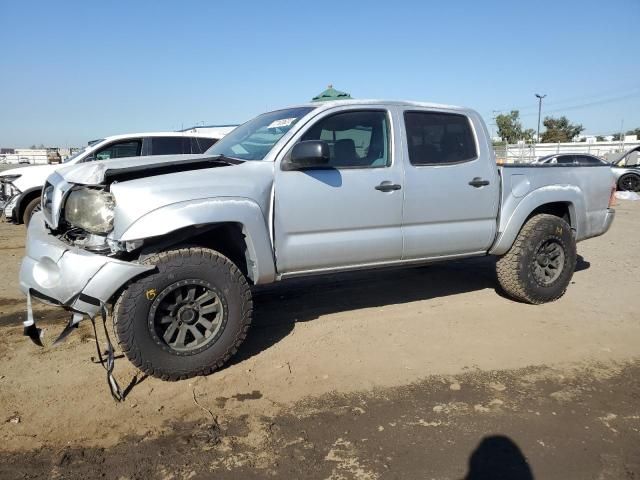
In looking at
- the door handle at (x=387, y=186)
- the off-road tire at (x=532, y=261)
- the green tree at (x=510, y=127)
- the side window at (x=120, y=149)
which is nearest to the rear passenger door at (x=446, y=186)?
the door handle at (x=387, y=186)

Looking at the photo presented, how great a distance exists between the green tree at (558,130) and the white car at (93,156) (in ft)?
211

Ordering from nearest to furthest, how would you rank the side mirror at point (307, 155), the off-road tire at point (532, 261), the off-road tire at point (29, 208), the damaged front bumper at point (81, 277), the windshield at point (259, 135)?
1. the damaged front bumper at point (81, 277)
2. the side mirror at point (307, 155)
3. the windshield at point (259, 135)
4. the off-road tire at point (532, 261)
5. the off-road tire at point (29, 208)

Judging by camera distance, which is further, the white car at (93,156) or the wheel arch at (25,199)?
the wheel arch at (25,199)

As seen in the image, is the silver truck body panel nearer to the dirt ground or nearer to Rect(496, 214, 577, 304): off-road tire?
Rect(496, 214, 577, 304): off-road tire

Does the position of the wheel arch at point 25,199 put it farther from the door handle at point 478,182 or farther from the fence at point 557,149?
the fence at point 557,149

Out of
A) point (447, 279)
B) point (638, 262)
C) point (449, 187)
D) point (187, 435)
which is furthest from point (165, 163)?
point (638, 262)

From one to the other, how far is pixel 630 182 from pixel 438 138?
16357 mm

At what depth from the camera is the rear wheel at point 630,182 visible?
17.5 m

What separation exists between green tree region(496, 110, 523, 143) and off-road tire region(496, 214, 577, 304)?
60.5 m

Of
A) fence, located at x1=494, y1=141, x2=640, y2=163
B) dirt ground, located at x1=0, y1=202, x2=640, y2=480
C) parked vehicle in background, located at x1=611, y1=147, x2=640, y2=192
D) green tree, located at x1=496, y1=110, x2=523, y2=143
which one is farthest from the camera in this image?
green tree, located at x1=496, y1=110, x2=523, y2=143

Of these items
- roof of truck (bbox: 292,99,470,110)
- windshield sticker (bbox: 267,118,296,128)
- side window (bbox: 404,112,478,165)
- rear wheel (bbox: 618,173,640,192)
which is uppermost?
roof of truck (bbox: 292,99,470,110)

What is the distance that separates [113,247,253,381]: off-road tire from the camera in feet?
10.6

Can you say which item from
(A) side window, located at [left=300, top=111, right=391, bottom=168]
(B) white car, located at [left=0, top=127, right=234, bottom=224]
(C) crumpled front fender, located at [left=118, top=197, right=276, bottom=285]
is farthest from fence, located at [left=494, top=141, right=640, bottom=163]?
(C) crumpled front fender, located at [left=118, top=197, right=276, bottom=285]

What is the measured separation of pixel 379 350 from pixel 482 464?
1.50m
